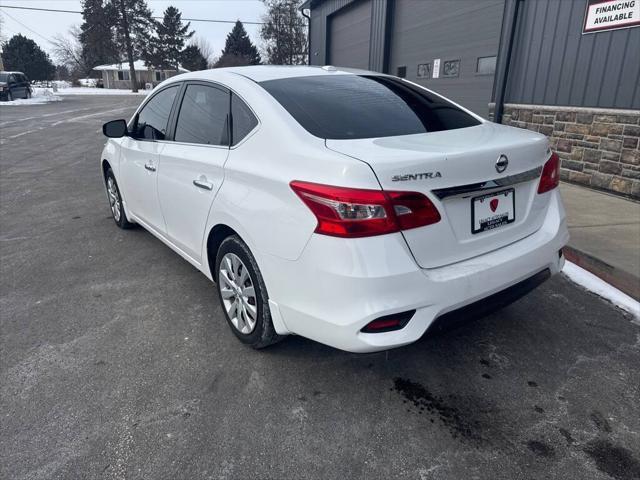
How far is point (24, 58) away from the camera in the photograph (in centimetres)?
5869

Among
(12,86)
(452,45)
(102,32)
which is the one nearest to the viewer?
(452,45)

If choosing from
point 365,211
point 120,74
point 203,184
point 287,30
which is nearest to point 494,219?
point 365,211

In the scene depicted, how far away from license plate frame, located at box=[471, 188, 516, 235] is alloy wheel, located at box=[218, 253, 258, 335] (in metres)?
1.25

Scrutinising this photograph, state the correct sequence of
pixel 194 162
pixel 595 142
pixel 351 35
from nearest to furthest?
1. pixel 194 162
2. pixel 595 142
3. pixel 351 35

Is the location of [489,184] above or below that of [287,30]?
below

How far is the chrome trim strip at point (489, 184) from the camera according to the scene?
2.13 meters

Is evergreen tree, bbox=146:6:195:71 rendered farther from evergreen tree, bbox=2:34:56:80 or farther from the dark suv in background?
the dark suv in background

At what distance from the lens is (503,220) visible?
95.7 inches

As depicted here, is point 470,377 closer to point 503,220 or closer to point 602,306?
point 503,220

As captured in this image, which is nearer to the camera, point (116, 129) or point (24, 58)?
point (116, 129)

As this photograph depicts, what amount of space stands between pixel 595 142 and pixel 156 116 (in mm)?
5885

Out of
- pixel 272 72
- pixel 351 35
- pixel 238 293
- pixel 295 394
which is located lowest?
pixel 295 394

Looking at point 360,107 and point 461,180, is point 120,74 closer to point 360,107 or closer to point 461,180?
point 360,107

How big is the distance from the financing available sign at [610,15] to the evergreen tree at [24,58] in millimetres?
68459
